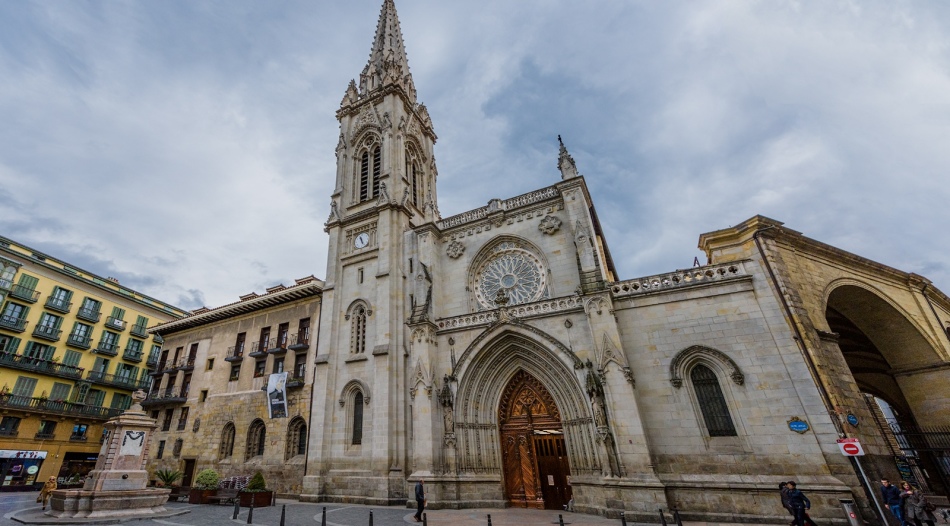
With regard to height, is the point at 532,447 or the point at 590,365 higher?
the point at 590,365

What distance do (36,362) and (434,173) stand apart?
30382 mm

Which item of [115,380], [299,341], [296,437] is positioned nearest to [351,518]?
[296,437]

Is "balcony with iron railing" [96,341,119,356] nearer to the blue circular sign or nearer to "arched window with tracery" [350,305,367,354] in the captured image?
"arched window with tracery" [350,305,367,354]

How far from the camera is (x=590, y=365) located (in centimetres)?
1477

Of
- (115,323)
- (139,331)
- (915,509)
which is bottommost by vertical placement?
(915,509)

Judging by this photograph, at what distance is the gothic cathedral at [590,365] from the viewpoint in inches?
495

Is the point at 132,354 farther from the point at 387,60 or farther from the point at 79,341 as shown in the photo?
the point at 387,60

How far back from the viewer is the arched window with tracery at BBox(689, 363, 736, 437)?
1321 centimetres

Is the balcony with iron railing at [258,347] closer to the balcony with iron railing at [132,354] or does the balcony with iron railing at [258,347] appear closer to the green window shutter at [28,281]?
the balcony with iron railing at [132,354]

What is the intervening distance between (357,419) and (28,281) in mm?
27961

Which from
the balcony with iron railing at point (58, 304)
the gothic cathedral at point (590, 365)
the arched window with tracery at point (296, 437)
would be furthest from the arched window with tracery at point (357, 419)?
the balcony with iron railing at point (58, 304)

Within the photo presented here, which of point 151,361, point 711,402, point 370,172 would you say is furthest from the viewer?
point 151,361

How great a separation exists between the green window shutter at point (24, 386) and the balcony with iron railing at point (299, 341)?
19.8 metres

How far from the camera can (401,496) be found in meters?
16.5
